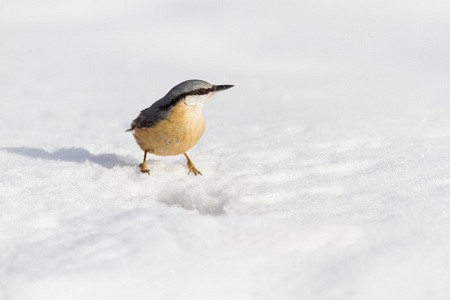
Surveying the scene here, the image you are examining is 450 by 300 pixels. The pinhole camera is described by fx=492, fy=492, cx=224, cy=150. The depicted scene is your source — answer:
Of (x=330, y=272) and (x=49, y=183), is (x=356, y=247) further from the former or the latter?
(x=49, y=183)

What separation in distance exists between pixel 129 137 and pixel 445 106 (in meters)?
4.07

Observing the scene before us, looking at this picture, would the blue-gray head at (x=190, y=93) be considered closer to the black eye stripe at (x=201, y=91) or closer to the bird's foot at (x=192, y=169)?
the black eye stripe at (x=201, y=91)

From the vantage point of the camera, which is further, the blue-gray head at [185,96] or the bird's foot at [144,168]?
the bird's foot at [144,168]

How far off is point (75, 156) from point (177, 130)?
4.30 feet

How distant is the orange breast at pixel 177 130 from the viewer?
4.19 metres

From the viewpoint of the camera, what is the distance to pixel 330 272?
2.63m

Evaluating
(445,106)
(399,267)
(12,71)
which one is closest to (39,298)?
(399,267)

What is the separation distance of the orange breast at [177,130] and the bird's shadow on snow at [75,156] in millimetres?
591

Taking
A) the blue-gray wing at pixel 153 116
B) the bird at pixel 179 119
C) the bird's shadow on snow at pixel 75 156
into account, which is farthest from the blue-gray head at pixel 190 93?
the bird's shadow on snow at pixel 75 156

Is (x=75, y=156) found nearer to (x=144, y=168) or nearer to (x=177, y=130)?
(x=144, y=168)

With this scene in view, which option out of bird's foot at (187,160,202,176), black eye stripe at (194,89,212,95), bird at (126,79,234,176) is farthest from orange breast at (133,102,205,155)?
bird's foot at (187,160,202,176)

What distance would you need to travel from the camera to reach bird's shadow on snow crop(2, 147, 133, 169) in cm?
469

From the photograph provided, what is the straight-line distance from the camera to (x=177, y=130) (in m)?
4.18

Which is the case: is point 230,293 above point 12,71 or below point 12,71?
below
